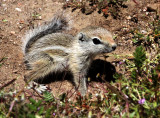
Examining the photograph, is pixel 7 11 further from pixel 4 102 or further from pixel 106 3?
pixel 4 102

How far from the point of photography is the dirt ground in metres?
4.64

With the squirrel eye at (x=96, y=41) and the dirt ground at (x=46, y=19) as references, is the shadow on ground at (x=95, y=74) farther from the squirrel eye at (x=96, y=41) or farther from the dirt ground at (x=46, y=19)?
the squirrel eye at (x=96, y=41)

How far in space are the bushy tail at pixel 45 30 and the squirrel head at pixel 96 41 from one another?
0.93m

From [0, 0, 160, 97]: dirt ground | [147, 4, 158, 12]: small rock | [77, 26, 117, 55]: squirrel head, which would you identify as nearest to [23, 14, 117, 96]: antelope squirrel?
[77, 26, 117, 55]: squirrel head

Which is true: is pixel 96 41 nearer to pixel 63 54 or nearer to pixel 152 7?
pixel 63 54

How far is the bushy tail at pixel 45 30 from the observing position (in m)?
4.37

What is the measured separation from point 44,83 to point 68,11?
2.12m

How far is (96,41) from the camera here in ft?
12.7

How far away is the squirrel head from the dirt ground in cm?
90

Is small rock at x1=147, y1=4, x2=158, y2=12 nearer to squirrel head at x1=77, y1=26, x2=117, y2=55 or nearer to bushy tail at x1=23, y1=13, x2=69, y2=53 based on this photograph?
squirrel head at x1=77, y1=26, x2=117, y2=55

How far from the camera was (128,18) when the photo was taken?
17.1 ft

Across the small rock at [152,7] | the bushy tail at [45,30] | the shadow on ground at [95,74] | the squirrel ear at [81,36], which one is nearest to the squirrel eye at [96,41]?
the squirrel ear at [81,36]

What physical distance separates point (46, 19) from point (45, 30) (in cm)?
84

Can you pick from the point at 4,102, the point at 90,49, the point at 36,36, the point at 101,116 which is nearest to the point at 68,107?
the point at 101,116
